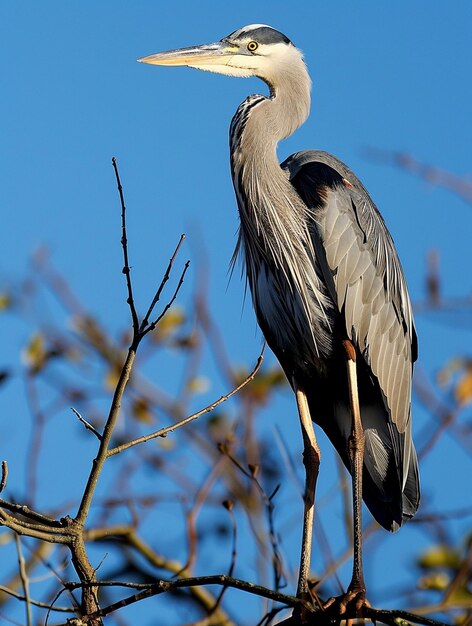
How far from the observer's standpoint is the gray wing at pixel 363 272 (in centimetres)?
420

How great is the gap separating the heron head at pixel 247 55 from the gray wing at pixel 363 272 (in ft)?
1.41

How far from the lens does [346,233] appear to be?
4207 millimetres

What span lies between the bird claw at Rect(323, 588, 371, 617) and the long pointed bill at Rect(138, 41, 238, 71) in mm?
2483

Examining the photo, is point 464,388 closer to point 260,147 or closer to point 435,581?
point 435,581

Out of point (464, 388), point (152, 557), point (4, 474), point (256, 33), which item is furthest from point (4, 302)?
point (4, 474)

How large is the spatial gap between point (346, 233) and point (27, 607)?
2.44 meters

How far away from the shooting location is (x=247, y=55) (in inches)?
183

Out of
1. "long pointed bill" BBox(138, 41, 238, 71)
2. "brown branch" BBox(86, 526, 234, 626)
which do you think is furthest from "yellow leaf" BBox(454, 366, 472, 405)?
"long pointed bill" BBox(138, 41, 238, 71)

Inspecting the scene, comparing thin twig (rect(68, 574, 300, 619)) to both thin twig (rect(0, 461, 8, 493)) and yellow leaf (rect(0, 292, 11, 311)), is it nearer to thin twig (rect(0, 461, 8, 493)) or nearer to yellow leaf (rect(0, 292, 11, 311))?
thin twig (rect(0, 461, 8, 493))

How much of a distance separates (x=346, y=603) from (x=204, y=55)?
101 inches

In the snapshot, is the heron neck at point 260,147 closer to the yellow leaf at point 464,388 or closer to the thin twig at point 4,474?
the yellow leaf at point 464,388

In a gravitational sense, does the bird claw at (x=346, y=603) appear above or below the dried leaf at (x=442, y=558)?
below

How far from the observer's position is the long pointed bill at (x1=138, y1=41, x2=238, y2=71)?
4535mm

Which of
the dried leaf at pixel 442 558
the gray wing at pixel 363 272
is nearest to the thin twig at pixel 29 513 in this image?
the dried leaf at pixel 442 558
